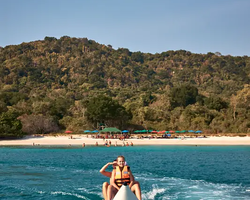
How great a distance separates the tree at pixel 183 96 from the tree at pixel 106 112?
71.8 ft

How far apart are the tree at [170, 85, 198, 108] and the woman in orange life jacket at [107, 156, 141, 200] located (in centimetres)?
8261

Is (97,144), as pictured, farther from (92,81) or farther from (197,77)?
(197,77)

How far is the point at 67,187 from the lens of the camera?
19.9 metres

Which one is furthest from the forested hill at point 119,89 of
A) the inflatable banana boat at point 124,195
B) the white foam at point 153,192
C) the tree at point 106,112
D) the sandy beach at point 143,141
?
the inflatable banana boat at point 124,195

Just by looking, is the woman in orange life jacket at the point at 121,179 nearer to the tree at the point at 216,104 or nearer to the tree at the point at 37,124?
the tree at the point at 37,124

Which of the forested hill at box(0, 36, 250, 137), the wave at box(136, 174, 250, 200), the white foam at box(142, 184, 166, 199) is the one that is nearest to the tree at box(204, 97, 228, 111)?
the forested hill at box(0, 36, 250, 137)

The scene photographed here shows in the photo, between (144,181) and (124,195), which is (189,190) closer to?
(144,181)

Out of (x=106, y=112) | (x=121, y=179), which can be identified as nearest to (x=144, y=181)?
(x=121, y=179)

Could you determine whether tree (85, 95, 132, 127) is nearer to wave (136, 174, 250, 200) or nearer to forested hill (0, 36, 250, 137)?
forested hill (0, 36, 250, 137)

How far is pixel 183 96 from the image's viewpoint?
97438 millimetres

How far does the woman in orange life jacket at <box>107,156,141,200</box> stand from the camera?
35.8ft

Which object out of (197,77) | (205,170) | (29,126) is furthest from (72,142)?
(197,77)

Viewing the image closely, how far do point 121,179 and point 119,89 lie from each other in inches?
4862

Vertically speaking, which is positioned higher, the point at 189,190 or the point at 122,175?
the point at 122,175
